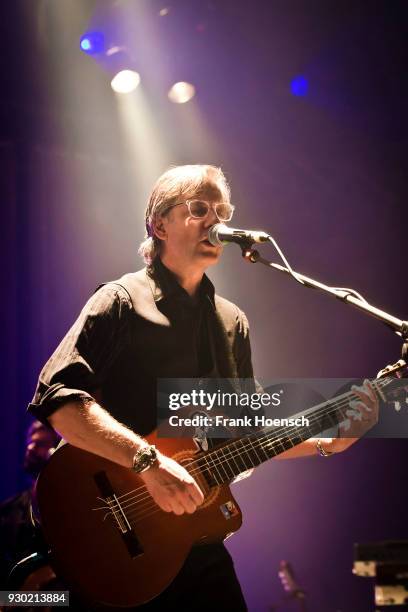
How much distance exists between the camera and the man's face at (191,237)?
8.33 feet

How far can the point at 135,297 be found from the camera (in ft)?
7.68

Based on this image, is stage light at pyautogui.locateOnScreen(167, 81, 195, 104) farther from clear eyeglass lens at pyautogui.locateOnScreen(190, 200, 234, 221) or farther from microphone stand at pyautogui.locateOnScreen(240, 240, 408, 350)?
microphone stand at pyautogui.locateOnScreen(240, 240, 408, 350)

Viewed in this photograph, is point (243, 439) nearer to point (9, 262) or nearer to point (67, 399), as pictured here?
point (67, 399)

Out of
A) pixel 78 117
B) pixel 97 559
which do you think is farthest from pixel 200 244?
pixel 78 117

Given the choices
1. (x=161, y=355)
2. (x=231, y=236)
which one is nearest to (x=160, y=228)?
(x=231, y=236)

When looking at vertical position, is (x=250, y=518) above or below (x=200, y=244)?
below

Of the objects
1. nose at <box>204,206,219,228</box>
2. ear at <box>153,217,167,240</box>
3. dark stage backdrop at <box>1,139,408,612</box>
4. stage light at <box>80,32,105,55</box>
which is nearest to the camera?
nose at <box>204,206,219,228</box>

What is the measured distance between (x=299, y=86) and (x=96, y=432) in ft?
13.0

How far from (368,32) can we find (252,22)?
0.85 metres

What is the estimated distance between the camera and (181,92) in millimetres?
4953

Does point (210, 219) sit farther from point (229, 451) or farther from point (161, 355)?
point (229, 451)

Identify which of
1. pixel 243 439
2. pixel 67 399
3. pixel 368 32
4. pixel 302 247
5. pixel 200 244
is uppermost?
pixel 368 32

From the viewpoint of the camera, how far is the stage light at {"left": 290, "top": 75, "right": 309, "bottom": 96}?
4.95 meters

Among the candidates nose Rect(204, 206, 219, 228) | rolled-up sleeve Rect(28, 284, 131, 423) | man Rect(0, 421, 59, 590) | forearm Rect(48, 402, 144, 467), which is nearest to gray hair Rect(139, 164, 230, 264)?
nose Rect(204, 206, 219, 228)
